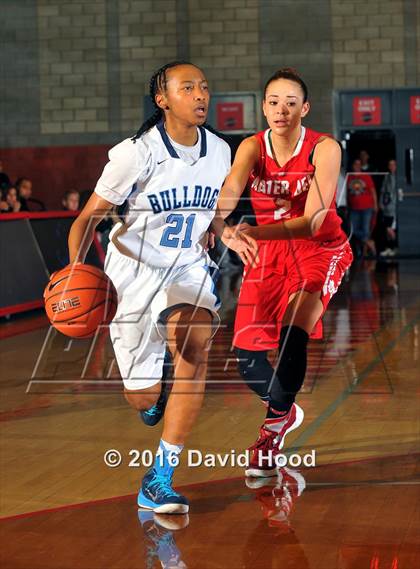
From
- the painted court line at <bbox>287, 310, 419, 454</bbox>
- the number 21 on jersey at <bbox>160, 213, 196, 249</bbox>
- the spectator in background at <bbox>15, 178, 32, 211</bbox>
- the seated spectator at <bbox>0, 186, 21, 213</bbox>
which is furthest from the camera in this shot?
the spectator in background at <bbox>15, 178, 32, 211</bbox>

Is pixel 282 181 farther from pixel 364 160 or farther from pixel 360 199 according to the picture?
pixel 364 160

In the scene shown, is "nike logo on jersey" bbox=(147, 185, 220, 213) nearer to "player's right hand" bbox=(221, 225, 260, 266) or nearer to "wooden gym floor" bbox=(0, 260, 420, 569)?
"player's right hand" bbox=(221, 225, 260, 266)

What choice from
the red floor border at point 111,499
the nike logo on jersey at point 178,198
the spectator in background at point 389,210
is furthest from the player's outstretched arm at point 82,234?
the spectator in background at point 389,210

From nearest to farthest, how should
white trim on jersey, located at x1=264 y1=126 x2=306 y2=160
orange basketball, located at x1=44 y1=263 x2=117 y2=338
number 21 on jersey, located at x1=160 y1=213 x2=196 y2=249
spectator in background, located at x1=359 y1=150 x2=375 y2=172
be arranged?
orange basketball, located at x1=44 y1=263 x2=117 y2=338 < number 21 on jersey, located at x1=160 y1=213 x2=196 y2=249 < white trim on jersey, located at x1=264 y1=126 x2=306 y2=160 < spectator in background, located at x1=359 y1=150 x2=375 y2=172

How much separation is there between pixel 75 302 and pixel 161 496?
967 millimetres

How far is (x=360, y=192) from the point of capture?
18188 millimetres

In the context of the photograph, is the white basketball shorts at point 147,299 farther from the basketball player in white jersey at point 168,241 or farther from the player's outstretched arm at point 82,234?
the player's outstretched arm at point 82,234

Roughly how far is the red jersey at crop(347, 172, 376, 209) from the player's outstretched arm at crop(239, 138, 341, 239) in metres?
13.9

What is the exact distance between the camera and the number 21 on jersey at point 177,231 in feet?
13.4

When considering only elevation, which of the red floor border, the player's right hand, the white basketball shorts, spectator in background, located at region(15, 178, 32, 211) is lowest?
the red floor border

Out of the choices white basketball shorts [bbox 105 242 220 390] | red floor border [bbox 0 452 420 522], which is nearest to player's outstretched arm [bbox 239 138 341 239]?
white basketball shorts [bbox 105 242 220 390]

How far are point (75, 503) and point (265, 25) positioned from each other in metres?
14.9

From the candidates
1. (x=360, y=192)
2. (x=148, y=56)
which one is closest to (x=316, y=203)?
(x=360, y=192)

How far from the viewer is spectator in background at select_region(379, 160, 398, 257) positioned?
1927cm
